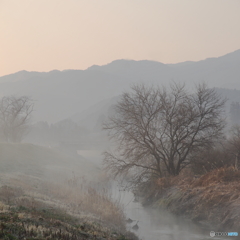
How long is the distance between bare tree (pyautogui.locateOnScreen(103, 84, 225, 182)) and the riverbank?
2.36 metres

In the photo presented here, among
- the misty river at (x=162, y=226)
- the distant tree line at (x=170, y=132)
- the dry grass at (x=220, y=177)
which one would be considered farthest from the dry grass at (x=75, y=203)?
the distant tree line at (x=170, y=132)

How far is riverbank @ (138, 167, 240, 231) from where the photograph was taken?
16.2m

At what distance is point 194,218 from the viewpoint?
1852cm

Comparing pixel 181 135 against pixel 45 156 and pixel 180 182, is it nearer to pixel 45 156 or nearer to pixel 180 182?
pixel 180 182

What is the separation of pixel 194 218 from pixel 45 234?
11.9m

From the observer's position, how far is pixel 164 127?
26.6 m

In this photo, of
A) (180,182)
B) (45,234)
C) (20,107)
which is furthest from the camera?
(20,107)

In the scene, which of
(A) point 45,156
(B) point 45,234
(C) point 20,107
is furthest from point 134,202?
(C) point 20,107

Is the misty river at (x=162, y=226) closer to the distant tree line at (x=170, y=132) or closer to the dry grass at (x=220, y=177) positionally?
the dry grass at (x=220, y=177)

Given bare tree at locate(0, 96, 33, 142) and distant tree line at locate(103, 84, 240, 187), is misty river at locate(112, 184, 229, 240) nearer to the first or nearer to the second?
distant tree line at locate(103, 84, 240, 187)

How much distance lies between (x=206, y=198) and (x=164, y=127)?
9275 millimetres

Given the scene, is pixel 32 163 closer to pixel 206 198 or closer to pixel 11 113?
pixel 11 113

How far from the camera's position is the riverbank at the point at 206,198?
16.2 m

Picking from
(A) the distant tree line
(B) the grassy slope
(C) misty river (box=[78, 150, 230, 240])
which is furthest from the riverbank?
(B) the grassy slope
